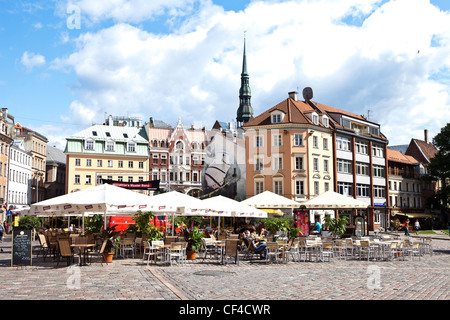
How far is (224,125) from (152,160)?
97.0 feet

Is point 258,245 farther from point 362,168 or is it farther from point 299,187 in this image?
point 362,168

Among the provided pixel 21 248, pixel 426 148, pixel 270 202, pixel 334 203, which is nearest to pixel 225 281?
pixel 21 248

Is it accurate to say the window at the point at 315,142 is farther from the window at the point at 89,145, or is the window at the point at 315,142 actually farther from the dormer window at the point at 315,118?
the window at the point at 89,145

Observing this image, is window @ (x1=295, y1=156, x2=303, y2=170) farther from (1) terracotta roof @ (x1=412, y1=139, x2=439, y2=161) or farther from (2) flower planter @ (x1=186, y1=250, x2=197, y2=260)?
(1) terracotta roof @ (x1=412, y1=139, x2=439, y2=161)

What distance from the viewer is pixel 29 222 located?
1474 inches

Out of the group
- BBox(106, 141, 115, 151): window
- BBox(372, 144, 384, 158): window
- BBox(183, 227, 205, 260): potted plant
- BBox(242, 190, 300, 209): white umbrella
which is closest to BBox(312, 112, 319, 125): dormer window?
BBox(372, 144, 384, 158): window

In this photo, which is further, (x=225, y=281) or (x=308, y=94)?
(x=308, y=94)

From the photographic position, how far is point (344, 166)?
192ft

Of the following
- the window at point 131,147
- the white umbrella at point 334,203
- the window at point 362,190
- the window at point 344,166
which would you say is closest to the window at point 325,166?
the window at point 344,166

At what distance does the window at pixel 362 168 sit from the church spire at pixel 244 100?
47976 mm

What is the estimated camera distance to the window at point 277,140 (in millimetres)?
54312

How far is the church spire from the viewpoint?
107688 millimetres

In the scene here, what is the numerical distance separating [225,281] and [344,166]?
155 feet
